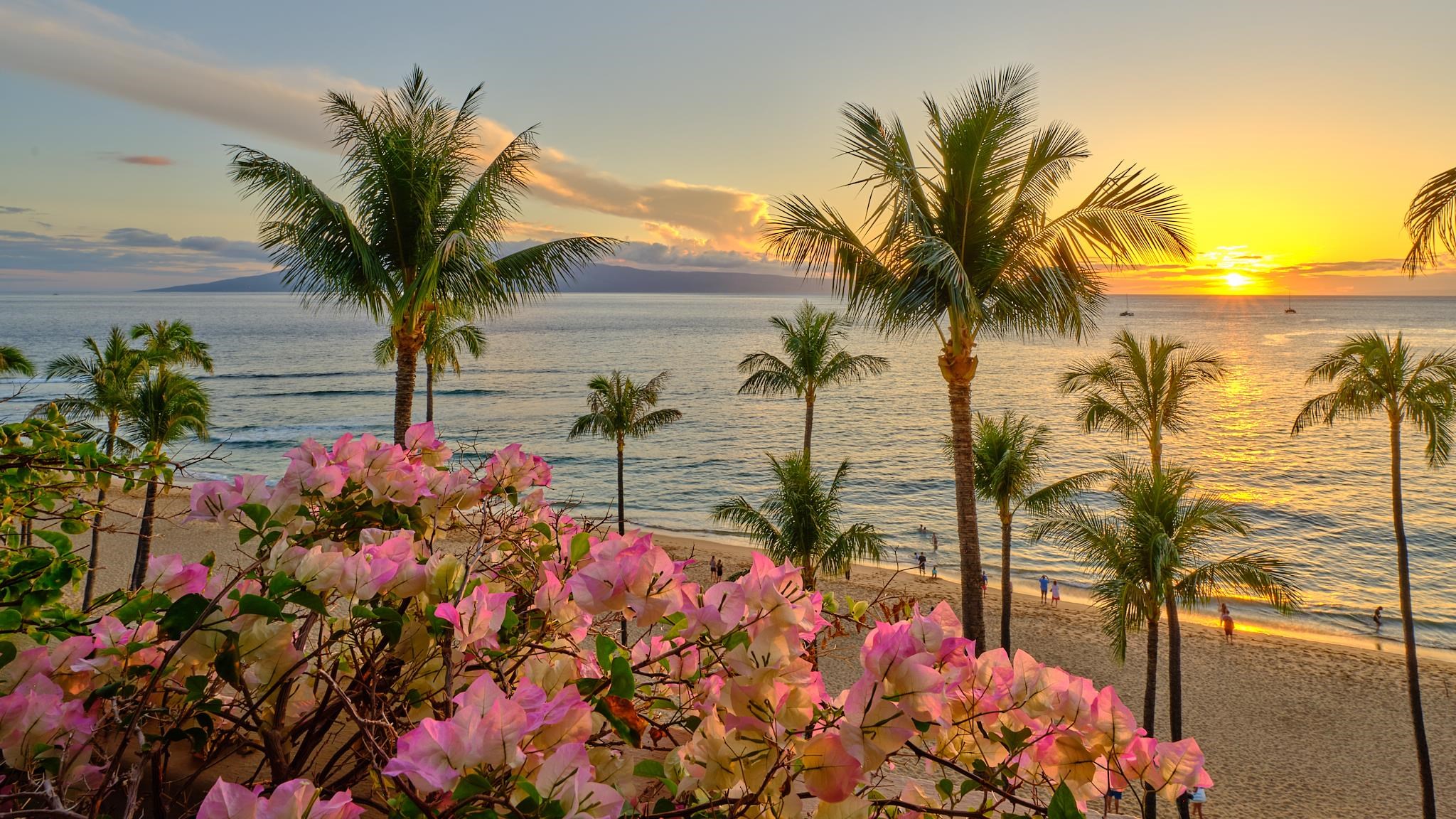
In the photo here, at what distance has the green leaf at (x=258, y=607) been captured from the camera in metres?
1.06

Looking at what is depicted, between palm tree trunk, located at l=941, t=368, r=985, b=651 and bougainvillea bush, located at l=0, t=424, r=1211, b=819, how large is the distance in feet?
33.4

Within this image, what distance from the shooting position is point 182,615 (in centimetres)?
111

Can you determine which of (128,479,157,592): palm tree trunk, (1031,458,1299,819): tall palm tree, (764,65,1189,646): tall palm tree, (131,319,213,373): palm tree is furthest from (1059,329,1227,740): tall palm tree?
(131,319,213,373): palm tree

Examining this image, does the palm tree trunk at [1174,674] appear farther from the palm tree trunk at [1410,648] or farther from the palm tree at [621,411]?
the palm tree at [621,411]

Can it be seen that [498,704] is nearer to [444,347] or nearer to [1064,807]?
[1064,807]

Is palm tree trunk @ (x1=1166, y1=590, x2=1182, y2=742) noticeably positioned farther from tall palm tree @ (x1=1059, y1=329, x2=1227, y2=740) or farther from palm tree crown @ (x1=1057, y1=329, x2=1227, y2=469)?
palm tree crown @ (x1=1057, y1=329, x2=1227, y2=469)

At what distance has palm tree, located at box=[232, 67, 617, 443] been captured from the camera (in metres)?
10.5

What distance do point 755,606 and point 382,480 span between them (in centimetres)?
107

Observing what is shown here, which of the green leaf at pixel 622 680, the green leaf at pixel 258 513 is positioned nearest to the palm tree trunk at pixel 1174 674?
the green leaf at pixel 622 680

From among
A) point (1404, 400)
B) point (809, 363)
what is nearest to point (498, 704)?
point (1404, 400)

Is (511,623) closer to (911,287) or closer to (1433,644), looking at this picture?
(911,287)

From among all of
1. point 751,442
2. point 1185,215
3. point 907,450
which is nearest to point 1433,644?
point 1185,215

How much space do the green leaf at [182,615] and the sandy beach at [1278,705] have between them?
9.82m

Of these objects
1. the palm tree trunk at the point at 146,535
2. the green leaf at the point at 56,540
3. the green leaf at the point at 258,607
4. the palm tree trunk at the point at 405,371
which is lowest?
the palm tree trunk at the point at 146,535
